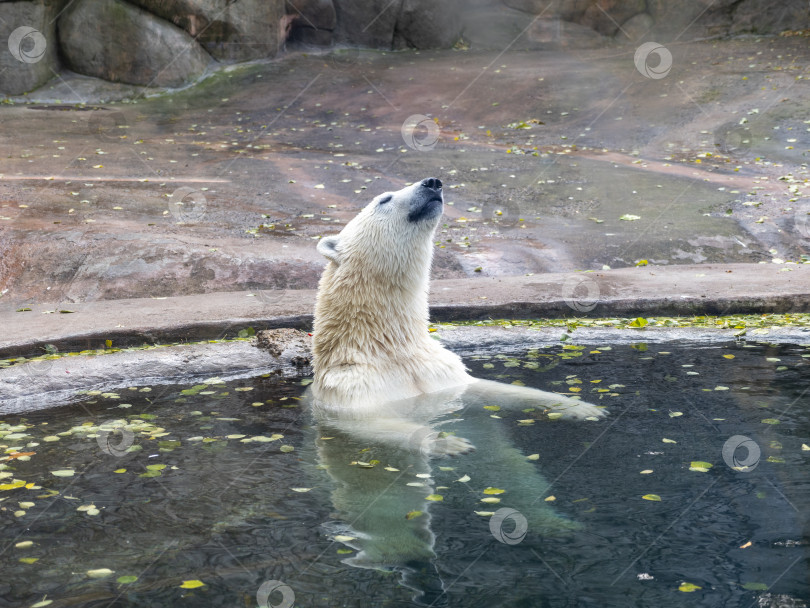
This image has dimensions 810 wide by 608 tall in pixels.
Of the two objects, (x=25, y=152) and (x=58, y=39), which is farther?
(x=58, y=39)

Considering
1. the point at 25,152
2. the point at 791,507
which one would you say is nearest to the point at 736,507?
the point at 791,507

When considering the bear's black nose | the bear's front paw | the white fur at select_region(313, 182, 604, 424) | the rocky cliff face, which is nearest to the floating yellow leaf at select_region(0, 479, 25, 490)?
the white fur at select_region(313, 182, 604, 424)

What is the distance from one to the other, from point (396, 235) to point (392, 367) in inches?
29.3

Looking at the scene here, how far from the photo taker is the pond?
2.93 m

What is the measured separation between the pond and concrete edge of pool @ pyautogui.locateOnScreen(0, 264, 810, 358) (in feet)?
3.66

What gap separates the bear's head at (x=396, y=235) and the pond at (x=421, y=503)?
906 mm

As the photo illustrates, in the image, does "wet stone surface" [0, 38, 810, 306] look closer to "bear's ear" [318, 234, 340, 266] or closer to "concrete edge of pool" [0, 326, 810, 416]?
"concrete edge of pool" [0, 326, 810, 416]

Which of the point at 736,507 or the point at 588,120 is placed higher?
the point at 588,120

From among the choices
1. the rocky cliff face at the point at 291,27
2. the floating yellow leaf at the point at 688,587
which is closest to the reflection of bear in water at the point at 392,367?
the floating yellow leaf at the point at 688,587

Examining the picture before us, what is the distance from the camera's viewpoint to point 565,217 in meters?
10.8

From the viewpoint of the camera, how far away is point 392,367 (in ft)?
15.8

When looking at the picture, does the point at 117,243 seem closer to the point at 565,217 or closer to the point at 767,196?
the point at 565,217

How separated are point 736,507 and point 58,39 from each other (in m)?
17.8

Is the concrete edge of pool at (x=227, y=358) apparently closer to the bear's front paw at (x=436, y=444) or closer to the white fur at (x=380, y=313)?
the white fur at (x=380, y=313)
